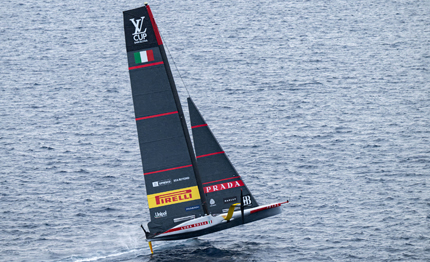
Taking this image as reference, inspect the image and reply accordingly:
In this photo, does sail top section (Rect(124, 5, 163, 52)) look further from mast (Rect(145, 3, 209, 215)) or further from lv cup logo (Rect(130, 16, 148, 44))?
mast (Rect(145, 3, 209, 215))

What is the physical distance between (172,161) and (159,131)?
1.89 metres

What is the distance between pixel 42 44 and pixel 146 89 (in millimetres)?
78648

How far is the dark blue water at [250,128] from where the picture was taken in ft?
143

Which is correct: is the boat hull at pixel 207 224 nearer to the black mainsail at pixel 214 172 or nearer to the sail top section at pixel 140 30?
the black mainsail at pixel 214 172

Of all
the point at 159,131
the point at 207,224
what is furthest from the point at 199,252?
the point at 159,131

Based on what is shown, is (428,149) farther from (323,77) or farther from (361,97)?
(323,77)

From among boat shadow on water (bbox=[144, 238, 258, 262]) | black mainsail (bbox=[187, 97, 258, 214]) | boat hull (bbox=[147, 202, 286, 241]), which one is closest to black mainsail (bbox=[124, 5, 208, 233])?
boat hull (bbox=[147, 202, 286, 241])

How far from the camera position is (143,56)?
3509 cm

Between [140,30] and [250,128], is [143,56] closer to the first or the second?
[140,30]

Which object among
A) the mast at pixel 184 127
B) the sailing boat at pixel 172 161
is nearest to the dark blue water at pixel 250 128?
the sailing boat at pixel 172 161

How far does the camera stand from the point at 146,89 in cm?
3522

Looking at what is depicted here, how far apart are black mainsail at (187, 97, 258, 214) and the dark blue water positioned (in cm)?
367

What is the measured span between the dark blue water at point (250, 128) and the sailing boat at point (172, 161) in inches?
125

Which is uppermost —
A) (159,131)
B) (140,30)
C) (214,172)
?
(140,30)
